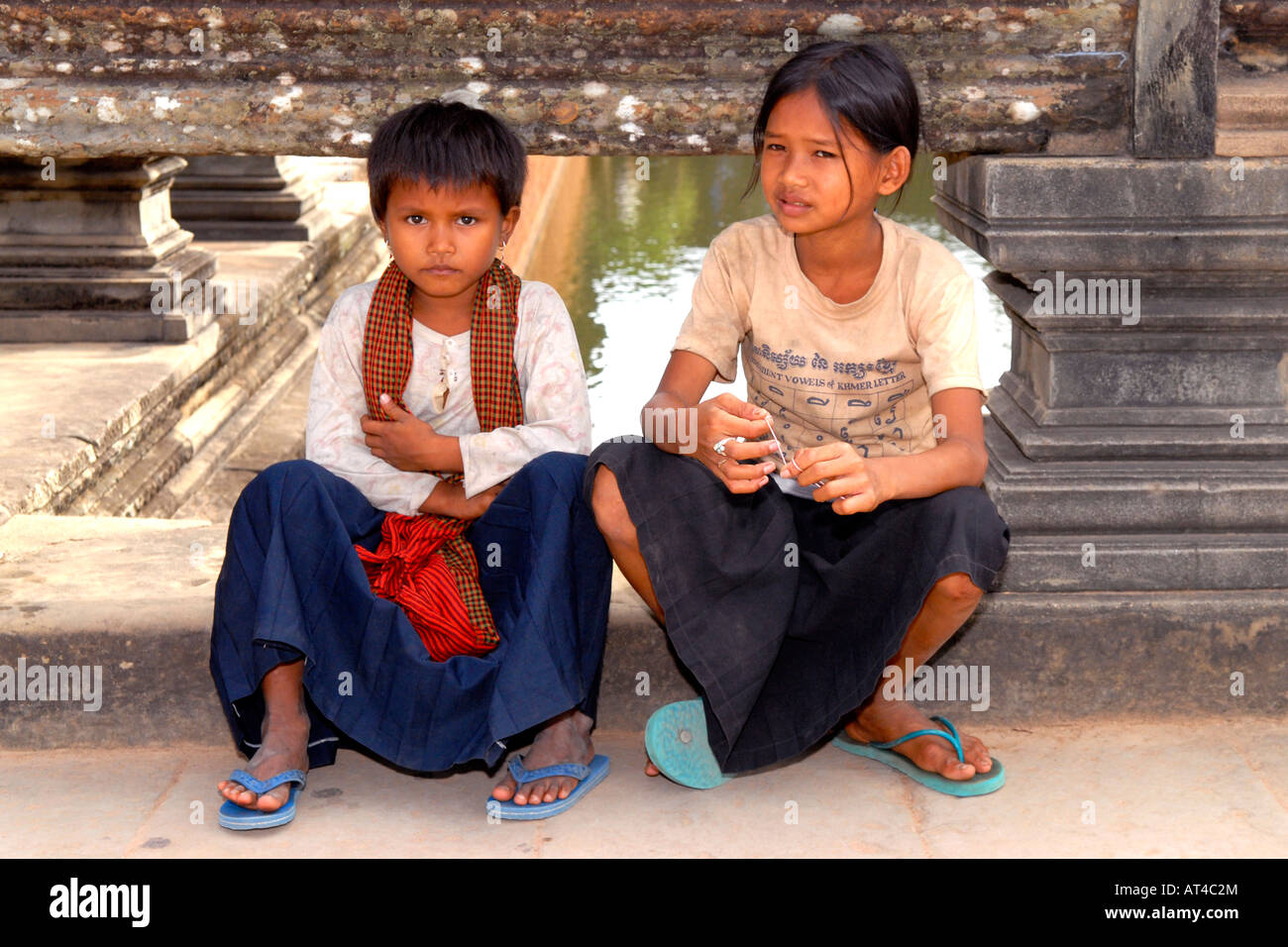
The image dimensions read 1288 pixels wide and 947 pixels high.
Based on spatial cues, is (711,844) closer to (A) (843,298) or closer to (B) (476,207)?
(A) (843,298)

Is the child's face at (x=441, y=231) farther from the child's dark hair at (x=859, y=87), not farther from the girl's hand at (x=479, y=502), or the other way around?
the child's dark hair at (x=859, y=87)

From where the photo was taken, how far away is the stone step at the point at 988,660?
8.57 ft

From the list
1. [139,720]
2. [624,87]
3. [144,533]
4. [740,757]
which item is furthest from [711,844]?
[144,533]

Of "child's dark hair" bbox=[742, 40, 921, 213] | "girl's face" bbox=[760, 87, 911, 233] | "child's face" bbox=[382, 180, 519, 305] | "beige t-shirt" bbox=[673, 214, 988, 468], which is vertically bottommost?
"beige t-shirt" bbox=[673, 214, 988, 468]

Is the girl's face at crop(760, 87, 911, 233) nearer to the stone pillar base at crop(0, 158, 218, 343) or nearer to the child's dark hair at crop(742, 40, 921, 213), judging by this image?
the child's dark hair at crop(742, 40, 921, 213)

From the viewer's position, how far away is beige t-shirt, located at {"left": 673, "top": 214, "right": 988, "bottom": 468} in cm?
244

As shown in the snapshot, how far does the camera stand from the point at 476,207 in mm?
2436

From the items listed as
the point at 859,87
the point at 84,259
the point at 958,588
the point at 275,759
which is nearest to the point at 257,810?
the point at 275,759

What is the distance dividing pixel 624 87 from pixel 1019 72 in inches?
25.6

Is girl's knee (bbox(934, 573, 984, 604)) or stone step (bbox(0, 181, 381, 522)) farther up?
girl's knee (bbox(934, 573, 984, 604))

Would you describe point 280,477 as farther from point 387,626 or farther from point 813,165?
point 813,165

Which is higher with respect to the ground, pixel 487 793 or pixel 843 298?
pixel 843 298

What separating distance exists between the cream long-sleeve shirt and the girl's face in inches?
16.3

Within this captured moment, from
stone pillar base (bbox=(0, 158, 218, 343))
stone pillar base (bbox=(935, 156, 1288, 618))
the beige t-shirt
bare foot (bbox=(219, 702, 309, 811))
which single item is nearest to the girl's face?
the beige t-shirt
